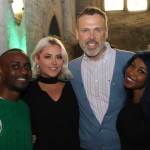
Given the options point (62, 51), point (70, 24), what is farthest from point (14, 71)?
point (70, 24)

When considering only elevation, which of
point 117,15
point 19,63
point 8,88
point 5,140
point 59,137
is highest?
point 117,15

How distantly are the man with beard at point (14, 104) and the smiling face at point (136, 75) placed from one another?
84 centimetres

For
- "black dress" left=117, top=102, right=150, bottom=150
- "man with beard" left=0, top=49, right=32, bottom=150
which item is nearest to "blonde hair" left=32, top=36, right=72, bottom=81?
"man with beard" left=0, top=49, right=32, bottom=150

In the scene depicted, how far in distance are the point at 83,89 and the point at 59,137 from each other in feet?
1.66

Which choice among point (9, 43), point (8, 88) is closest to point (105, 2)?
point (9, 43)

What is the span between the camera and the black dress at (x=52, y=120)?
3006mm

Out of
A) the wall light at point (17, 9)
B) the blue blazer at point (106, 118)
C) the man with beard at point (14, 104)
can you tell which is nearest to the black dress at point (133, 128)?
the blue blazer at point (106, 118)

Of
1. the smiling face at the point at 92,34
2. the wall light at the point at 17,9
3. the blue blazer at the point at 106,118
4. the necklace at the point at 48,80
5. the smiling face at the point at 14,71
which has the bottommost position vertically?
the blue blazer at the point at 106,118

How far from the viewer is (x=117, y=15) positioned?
41.1 feet

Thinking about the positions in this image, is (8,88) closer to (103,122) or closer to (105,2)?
(103,122)

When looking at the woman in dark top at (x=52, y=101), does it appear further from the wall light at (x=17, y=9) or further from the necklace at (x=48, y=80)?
the wall light at (x=17, y=9)

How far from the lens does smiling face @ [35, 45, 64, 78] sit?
317 cm

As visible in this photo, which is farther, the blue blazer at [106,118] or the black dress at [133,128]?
the blue blazer at [106,118]

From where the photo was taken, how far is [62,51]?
3242 millimetres
